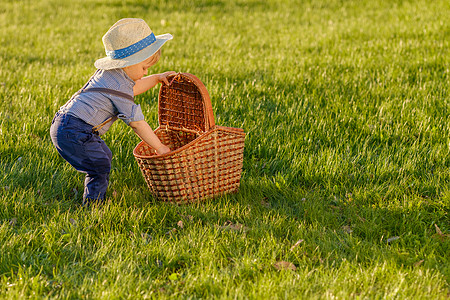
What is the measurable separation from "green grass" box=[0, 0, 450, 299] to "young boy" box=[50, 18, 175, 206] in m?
0.45

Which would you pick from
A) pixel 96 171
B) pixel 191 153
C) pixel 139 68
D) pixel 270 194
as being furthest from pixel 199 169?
pixel 139 68

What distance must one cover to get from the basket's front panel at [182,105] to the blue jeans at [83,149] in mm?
716

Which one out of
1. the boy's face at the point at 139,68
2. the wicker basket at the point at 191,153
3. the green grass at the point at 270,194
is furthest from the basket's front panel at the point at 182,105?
the green grass at the point at 270,194

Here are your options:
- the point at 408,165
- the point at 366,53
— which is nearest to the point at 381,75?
the point at 366,53

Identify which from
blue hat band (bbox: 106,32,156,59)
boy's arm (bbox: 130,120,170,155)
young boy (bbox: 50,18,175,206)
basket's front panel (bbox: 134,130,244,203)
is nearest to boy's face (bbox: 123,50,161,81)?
young boy (bbox: 50,18,175,206)

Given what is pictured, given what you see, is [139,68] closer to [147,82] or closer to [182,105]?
[147,82]

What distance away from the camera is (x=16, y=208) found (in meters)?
3.49

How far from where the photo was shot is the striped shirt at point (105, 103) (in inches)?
133

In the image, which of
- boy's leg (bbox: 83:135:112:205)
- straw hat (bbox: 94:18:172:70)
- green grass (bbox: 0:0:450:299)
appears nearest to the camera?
green grass (bbox: 0:0:450:299)

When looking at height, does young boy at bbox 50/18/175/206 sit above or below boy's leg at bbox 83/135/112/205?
above

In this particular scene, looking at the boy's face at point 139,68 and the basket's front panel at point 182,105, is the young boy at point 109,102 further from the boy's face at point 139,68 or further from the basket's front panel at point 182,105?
the basket's front panel at point 182,105

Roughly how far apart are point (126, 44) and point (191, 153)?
932 mm

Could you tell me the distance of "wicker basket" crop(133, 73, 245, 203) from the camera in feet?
11.5

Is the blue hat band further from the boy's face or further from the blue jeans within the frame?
the blue jeans
